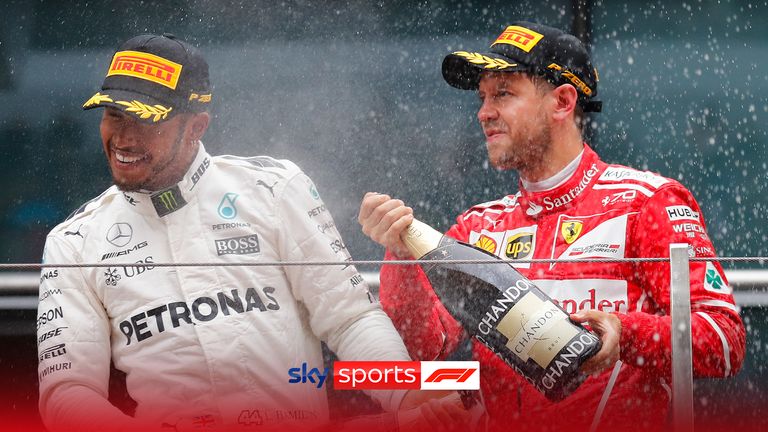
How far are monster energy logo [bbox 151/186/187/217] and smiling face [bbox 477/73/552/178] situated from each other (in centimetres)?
65

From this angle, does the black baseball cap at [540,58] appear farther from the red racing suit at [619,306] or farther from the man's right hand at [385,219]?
the man's right hand at [385,219]

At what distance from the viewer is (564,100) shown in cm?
209

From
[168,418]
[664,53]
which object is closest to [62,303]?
[168,418]

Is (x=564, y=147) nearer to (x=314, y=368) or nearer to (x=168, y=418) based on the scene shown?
(x=314, y=368)

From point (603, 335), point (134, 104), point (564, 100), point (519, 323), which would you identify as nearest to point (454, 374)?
point (519, 323)

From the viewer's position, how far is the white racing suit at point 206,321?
5.72 ft

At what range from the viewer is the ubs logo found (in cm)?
189

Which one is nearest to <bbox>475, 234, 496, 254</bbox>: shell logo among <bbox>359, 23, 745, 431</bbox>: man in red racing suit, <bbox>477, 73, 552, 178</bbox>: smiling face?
<bbox>359, 23, 745, 431</bbox>: man in red racing suit

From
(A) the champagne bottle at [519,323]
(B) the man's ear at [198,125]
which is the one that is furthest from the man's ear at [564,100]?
(B) the man's ear at [198,125]

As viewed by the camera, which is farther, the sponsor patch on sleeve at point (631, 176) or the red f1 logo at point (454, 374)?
the sponsor patch on sleeve at point (631, 176)

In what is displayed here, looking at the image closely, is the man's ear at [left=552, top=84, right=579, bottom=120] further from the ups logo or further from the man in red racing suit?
the ups logo

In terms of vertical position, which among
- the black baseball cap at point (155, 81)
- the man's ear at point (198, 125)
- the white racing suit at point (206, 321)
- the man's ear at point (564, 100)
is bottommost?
the white racing suit at point (206, 321)

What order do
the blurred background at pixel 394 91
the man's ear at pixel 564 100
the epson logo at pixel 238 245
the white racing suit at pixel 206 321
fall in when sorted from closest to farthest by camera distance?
the white racing suit at pixel 206 321, the epson logo at pixel 238 245, the man's ear at pixel 564 100, the blurred background at pixel 394 91

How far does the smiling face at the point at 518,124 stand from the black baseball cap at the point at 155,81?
24.2 inches
